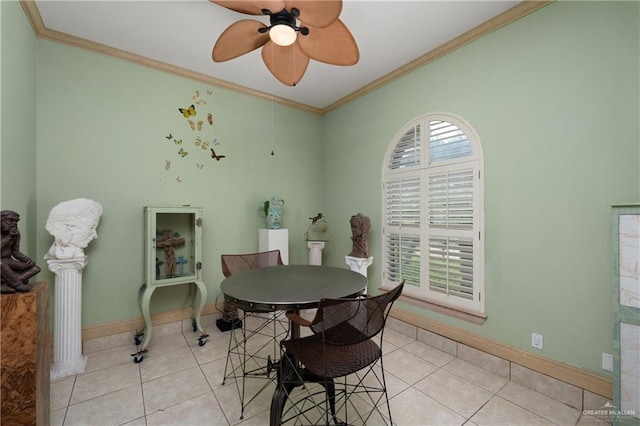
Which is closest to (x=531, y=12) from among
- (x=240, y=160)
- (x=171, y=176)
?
(x=240, y=160)

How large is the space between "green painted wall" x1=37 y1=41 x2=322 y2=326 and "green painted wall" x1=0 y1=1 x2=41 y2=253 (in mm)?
143

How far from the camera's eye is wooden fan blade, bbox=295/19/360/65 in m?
1.78

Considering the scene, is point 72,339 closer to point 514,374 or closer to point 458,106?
point 514,374

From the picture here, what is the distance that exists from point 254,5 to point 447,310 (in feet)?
9.32

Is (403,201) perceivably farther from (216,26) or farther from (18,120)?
(18,120)

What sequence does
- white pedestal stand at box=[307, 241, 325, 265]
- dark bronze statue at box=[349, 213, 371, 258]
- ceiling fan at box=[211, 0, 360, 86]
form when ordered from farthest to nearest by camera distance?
white pedestal stand at box=[307, 241, 325, 265] < dark bronze statue at box=[349, 213, 371, 258] < ceiling fan at box=[211, 0, 360, 86]

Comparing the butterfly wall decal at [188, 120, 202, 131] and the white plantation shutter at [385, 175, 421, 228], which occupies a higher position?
the butterfly wall decal at [188, 120, 202, 131]

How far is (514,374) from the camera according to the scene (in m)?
2.10

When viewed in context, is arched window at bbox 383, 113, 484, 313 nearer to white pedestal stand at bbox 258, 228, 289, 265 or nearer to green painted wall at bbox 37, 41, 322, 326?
white pedestal stand at bbox 258, 228, 289, 265

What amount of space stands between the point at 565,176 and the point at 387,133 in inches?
67.7

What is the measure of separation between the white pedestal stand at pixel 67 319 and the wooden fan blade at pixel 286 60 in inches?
88.7

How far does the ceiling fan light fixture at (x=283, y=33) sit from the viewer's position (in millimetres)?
1678

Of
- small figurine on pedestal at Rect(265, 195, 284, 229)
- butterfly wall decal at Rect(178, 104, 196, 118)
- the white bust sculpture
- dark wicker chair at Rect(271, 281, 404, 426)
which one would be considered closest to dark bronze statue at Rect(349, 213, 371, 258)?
small figurine on pedestal at Rect(265, 195, 284, 229)

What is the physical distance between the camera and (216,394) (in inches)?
75.6
